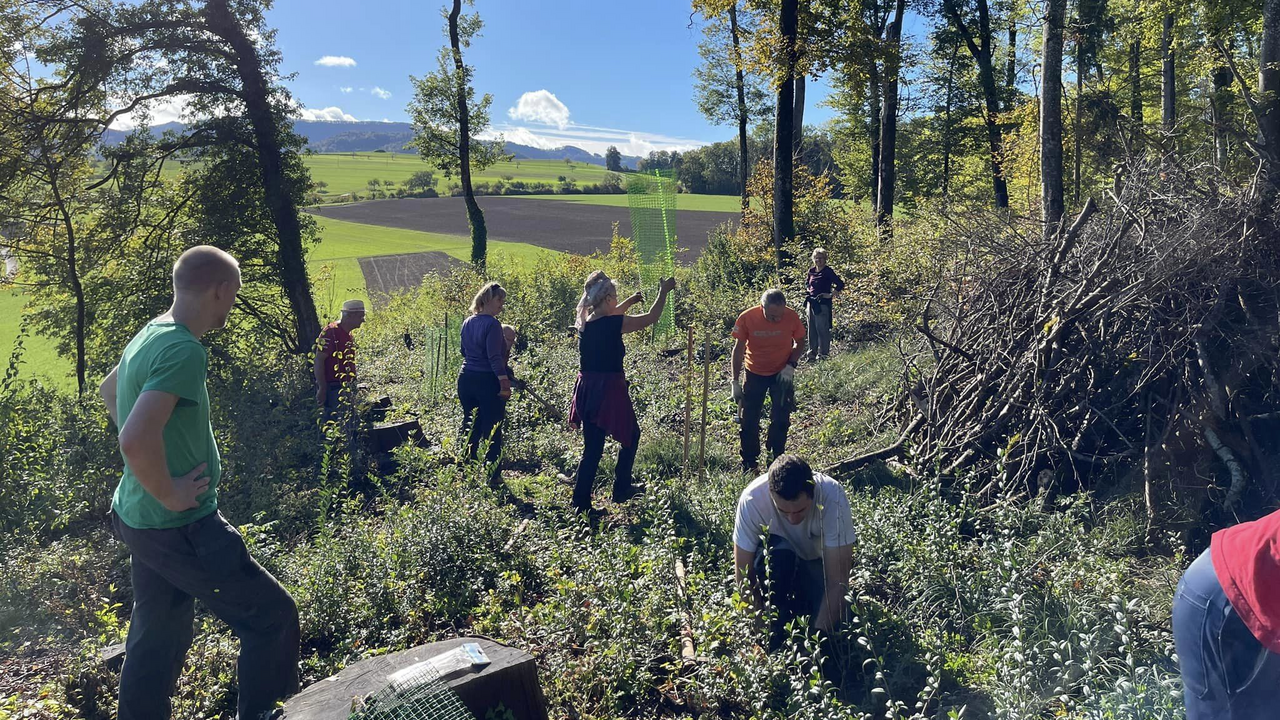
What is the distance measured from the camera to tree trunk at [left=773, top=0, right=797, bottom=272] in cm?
1274

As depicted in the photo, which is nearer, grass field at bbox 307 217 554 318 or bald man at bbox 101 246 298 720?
bald man at bbox 101 246 298 720

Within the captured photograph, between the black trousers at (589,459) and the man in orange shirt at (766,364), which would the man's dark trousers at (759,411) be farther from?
the black trousers at (589,459)

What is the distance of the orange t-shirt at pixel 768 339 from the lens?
20.7ft

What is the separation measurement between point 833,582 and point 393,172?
11512cm

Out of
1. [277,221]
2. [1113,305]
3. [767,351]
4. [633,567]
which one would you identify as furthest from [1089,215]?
[277,221]

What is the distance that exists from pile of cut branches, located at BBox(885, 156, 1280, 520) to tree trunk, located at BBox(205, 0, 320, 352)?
28.6 feet

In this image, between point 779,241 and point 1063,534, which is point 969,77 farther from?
point 1063,534

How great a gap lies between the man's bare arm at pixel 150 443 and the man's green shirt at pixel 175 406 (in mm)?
42

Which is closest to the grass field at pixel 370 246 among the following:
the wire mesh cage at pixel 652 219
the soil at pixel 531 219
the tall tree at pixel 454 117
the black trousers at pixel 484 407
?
the soil at pixel 531 219

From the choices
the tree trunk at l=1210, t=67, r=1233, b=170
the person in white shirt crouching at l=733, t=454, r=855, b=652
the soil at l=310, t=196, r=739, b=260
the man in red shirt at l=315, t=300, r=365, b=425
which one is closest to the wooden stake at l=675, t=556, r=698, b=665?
the person in white shirt crouching at l=733, t=454, r=855, b=652

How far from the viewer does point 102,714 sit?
3.30m

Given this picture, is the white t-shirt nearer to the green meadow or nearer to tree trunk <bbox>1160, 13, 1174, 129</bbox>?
tree trunk <bbox>1160, 13, 1174, 129</bbox>

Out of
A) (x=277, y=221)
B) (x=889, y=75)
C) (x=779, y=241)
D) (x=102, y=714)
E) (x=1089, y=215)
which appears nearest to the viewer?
(x=102, y=714)

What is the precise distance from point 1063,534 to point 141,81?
11.3 metres
